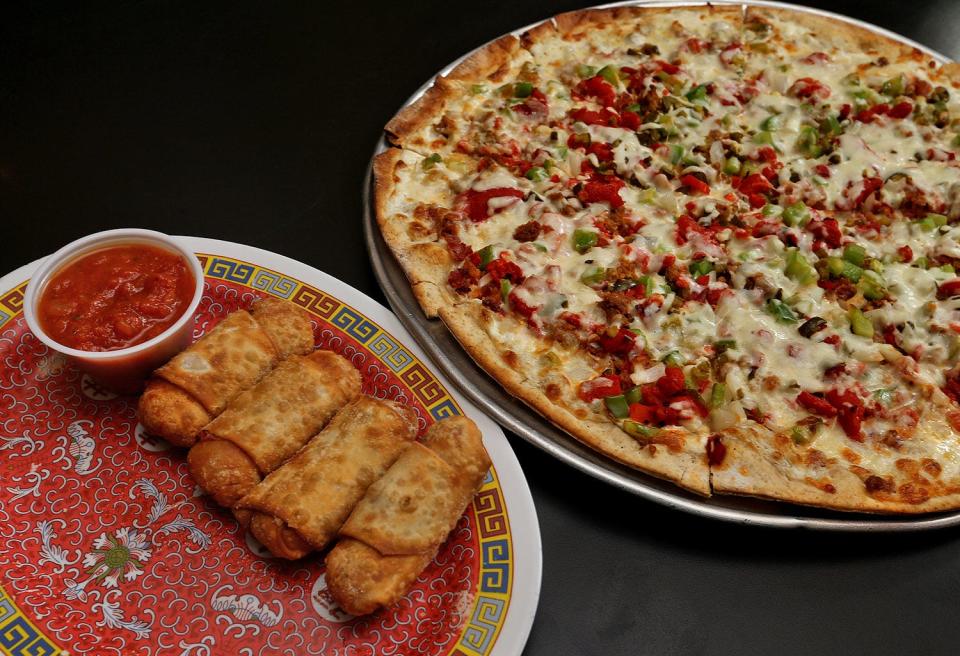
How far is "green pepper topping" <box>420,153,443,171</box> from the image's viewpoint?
14.9ft

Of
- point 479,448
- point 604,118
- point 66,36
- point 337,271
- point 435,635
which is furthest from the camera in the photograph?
point 66,36

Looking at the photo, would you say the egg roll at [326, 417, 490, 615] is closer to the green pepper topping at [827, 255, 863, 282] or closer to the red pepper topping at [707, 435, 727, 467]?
the red pepper topping at [707, 435, 727, 467]

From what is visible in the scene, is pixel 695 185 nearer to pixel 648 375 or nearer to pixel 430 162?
pixel 648 375

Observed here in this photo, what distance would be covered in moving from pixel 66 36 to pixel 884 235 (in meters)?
5.81

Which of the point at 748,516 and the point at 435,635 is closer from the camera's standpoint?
the point at 435,635

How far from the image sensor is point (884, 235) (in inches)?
181

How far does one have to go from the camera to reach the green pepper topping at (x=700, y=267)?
13.9ft

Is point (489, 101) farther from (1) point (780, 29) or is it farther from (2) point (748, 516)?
(2) point (748, 516)

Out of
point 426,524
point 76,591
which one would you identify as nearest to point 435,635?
point 426,524

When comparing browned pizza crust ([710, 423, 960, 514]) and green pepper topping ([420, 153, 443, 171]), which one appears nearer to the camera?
browned pizza crust ([710, 423, 960, 514])

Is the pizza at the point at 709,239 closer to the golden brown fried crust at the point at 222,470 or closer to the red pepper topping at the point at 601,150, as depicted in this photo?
the red pepper topping at the point at 601,150

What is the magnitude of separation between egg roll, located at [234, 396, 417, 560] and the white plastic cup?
78 cm

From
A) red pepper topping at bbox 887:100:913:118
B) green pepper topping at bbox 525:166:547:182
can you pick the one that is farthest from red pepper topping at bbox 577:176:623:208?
red pepper topping at bbox 887:100:913:118

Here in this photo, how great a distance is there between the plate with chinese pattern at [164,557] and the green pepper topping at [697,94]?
2.87 m
